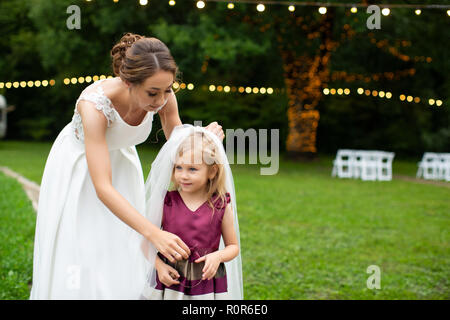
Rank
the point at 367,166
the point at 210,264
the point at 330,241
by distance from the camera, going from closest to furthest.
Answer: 1. the point at 210,264
2. the point at 330,241
3. the point at 367,166

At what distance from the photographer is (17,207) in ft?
25.1

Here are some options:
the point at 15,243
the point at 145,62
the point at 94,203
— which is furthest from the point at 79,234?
the point at 15,243

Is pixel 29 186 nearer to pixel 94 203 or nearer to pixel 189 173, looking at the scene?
pixel 94 203

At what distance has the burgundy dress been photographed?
6.95 feet

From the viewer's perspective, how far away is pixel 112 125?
2.27 metres

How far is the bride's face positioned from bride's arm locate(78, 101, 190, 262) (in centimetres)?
19

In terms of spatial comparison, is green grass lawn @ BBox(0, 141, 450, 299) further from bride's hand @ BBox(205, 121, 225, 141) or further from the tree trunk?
the tree trunk

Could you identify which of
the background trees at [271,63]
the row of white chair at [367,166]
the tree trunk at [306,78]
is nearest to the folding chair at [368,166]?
the row of white chair at [367,166]

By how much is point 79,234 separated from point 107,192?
17.7 inches

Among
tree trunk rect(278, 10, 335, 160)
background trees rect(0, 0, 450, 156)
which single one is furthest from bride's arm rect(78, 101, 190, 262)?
tree trunk rect(278, 10, 335, 160)

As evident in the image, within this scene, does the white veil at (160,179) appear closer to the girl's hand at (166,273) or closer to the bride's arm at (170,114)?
the girl's hand at (166,273)

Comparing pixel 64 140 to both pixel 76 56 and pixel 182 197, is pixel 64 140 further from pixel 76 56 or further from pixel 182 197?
pixel 76 56
